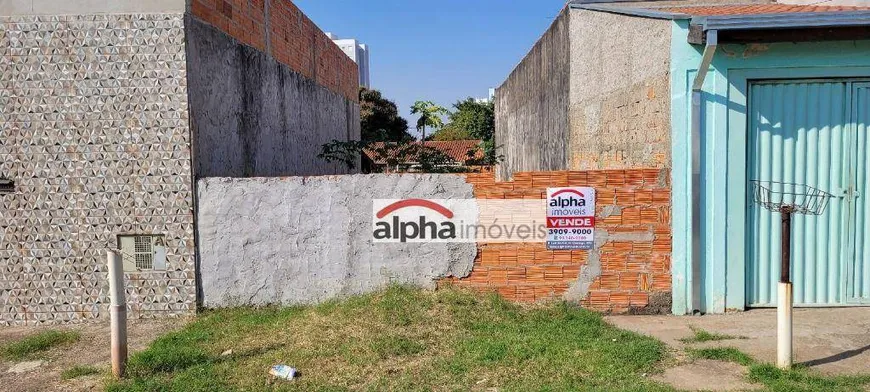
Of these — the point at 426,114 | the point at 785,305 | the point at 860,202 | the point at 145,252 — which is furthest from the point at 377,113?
the point at 785,305

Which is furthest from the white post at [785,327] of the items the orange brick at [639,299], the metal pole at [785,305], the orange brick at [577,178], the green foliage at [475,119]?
the green foliage at [475,119]

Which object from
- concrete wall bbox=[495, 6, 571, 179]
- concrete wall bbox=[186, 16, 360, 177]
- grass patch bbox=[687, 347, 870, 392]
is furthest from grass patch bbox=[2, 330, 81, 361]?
concrete wall bbox=[495, 6, 571, 179]

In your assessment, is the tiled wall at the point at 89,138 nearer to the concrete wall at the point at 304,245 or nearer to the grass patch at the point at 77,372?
the concrete wall at the point at 304,245

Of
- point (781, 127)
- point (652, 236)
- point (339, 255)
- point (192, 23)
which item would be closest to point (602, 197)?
point (652, 236)

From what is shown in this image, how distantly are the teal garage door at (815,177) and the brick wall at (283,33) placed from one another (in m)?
5.73

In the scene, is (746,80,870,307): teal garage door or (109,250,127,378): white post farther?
(746,80,870,307): teal garage door

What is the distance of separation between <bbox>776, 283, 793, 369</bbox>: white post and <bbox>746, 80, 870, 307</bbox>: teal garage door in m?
1.65

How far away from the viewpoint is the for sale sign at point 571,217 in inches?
225

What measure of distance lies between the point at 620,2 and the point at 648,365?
5.69 m

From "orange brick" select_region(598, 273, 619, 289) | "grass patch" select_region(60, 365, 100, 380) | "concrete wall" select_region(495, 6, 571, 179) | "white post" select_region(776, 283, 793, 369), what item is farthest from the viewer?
"concrete wall" select_region(495, 6, 571, 179)

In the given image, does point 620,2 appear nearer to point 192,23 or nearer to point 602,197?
point 602,197

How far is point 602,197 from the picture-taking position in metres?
5.69

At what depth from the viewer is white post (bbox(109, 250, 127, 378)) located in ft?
14.4

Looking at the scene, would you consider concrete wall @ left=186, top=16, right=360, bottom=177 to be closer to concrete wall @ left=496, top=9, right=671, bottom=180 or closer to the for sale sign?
the for sale sign
